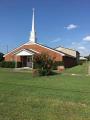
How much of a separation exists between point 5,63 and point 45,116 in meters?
39.6

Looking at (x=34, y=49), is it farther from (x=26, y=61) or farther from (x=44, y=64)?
(x=44, y=64)

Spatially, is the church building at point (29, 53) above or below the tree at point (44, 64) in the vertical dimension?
above

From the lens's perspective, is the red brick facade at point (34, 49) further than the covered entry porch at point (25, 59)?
No

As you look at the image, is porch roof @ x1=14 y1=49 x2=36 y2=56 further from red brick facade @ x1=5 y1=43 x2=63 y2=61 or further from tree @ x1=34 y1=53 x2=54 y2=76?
tree @ x1=34 y1=53 x2=54 y2=76

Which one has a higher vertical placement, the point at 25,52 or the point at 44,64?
the point at 25,52

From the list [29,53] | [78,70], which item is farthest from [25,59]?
[78,70]

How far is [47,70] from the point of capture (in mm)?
Answer: 30547

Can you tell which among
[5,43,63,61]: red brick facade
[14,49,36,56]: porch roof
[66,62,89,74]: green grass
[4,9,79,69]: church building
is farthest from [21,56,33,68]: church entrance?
[66,62,89,74]: green grass

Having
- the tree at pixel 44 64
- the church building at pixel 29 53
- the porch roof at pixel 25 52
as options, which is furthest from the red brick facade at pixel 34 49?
the tree at pixel 44 64

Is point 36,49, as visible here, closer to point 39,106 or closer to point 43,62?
point 43,62

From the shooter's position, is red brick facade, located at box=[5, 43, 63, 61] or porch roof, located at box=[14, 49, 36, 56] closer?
porch roof, located at box=[14, 49, 36, 56]

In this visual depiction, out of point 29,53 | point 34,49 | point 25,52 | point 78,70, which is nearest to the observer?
point 78,70

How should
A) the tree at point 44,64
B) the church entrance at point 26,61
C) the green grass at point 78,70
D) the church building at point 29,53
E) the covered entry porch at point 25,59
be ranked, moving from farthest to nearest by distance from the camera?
1. the church entrance at point 26,61
2. the covered entry porch at point 25,59
3. the church building at point 29,53
4. the green grass at point 78,70
5. the tree at point 44,64

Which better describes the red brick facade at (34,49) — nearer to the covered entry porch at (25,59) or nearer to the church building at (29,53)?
the church building at (29,53)
